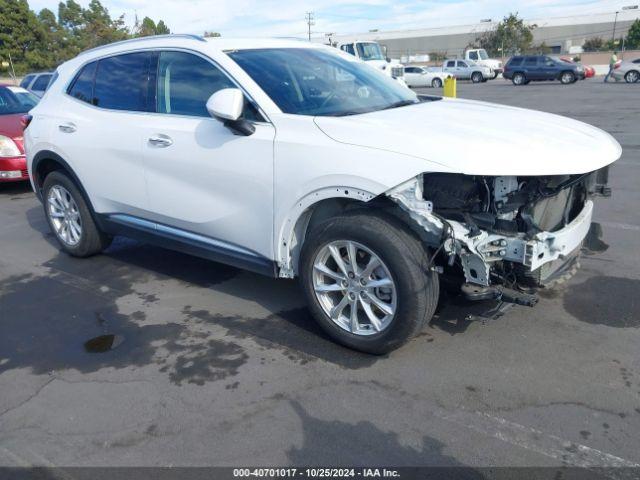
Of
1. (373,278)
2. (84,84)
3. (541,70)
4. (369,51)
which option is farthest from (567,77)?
(373,278)

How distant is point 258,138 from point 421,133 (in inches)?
42.8

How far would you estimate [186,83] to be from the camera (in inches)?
170

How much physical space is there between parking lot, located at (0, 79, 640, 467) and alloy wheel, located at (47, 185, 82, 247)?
711 millimetres

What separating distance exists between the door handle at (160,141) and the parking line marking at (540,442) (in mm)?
2733

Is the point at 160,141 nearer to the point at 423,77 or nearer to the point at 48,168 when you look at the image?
the point at 48,168

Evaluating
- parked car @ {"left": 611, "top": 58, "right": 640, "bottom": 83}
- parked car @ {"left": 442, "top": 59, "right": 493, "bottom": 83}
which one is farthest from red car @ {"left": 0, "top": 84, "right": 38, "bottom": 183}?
parked car @ {"left": 442, "top": 59, "right": 493, "bottom": 83}

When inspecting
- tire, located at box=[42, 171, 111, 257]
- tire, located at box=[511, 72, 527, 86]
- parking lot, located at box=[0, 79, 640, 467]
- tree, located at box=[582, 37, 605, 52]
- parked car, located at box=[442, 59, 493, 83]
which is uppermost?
tree, located at box=[582, 37, 605, 52]

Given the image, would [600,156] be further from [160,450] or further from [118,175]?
[118,175]

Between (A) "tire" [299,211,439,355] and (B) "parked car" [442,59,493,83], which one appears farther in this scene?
(B) "parked car" [442,59,493,83]

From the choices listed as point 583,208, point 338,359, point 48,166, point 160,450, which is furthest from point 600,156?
point 48,166

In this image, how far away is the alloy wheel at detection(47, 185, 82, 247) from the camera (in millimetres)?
5598

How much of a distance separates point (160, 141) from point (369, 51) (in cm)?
2548

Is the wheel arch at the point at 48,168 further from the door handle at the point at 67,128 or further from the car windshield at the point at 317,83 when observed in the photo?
the car windshield at the point at 317,83

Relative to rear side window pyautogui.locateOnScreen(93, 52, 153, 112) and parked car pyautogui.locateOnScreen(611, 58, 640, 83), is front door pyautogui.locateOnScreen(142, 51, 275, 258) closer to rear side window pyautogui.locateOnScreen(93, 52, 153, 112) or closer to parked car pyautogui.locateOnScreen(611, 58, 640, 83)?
rear side window pyautogui.locateOnScreen(93, 52, 153, 112)
